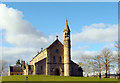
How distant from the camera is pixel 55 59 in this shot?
6825cm

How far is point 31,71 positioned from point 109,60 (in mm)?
26869

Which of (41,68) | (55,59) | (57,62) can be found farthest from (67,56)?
(41,68)

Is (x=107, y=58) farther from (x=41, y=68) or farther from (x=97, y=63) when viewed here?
(x=41, y=68)

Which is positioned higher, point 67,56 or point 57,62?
point 67,56

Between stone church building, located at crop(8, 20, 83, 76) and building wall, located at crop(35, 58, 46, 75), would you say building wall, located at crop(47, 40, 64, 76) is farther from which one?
building wall, located at crop(35, 58, 46, 75)

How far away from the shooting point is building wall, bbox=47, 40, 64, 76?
67250 mm

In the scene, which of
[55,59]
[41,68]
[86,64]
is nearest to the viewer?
[41,68]

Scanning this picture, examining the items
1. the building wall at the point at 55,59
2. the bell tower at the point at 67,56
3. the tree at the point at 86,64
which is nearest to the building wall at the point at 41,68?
the building wall at the point at 55,59

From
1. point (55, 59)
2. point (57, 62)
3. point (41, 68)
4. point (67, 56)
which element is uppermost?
point (67, 56)

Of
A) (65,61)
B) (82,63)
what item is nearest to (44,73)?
(65,61)

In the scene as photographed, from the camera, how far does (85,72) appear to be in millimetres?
83000

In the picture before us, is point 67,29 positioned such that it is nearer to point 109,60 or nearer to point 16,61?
point 109,60

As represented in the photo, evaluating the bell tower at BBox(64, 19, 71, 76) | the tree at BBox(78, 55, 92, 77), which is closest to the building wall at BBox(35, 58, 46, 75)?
the bell tower at BBox(64, 19, 71, 76)

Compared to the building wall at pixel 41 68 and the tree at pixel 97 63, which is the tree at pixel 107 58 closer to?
the tree at pixel 97 63
